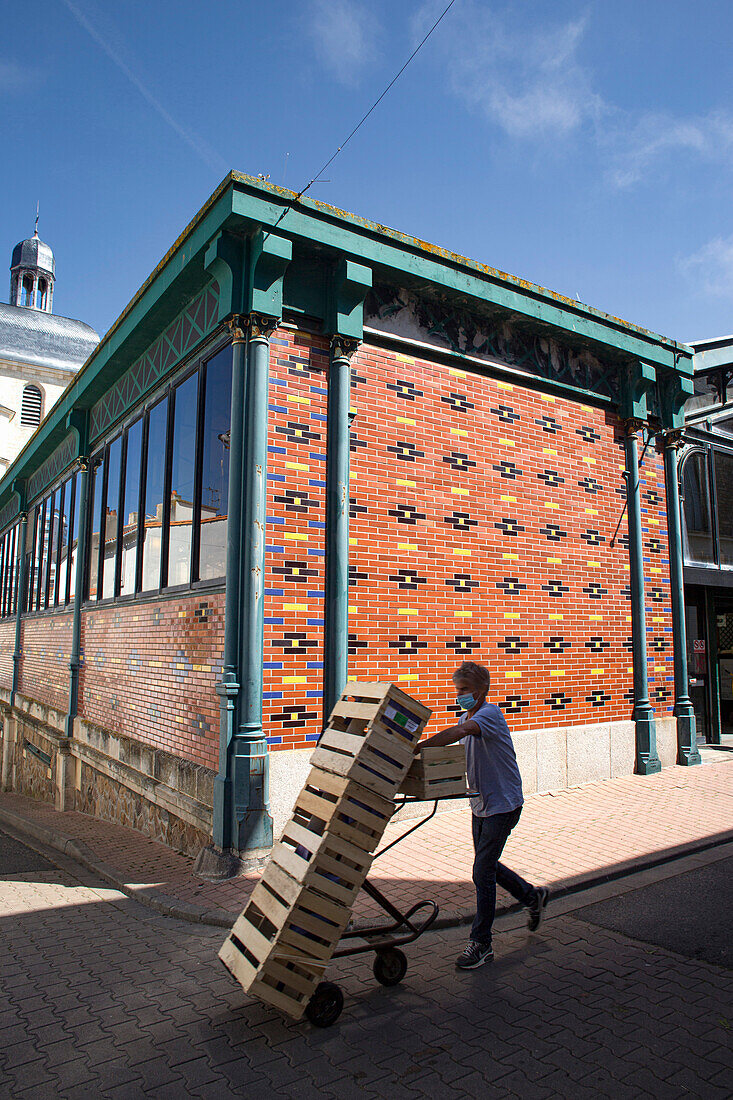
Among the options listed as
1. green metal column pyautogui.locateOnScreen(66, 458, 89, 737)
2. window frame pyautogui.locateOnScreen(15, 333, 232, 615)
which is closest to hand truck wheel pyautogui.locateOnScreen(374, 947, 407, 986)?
window frame pyautogui.locateOnScreen(15, 333, 232, 615)

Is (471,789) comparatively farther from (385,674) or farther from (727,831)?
(727,831)

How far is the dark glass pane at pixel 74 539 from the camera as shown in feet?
41.3

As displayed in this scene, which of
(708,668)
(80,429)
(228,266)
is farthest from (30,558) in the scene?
(708,668)

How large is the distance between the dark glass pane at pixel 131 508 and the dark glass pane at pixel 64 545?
389 cm

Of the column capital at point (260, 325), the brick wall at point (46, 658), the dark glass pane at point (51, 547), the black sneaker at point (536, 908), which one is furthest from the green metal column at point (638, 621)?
the dark glass pane at point (51, 547)

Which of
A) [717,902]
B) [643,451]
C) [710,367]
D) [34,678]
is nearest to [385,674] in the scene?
[717,902]

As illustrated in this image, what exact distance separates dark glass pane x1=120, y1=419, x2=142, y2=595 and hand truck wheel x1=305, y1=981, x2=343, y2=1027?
6659 mm

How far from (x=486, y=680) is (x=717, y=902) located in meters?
2.54

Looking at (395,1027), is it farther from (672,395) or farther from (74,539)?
(74,539)

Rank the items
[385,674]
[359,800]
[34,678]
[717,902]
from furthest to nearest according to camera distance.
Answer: [34,678] → [385,674] → [717,902] → [359,800]

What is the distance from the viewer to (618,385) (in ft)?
32.9

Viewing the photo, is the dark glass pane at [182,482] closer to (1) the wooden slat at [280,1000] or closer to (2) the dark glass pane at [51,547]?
(1) the wooden slat at [280,1000]

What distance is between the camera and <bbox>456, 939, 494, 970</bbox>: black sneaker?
13.5 feet

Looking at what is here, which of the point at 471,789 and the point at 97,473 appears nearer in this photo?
the point at 471,789
